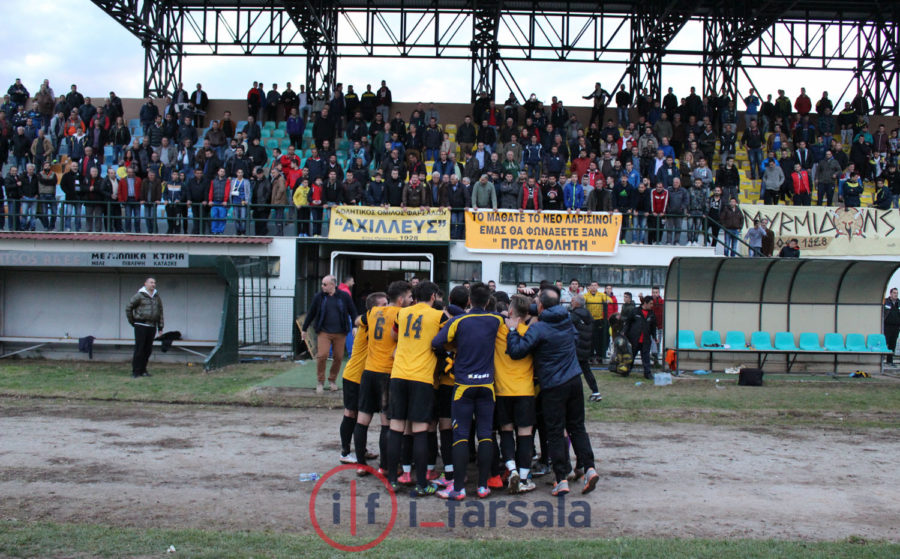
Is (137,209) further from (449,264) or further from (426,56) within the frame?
(426,56)

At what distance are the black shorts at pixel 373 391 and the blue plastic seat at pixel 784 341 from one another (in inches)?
456

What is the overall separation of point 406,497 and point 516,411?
130 cm

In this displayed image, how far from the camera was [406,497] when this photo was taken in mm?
6934

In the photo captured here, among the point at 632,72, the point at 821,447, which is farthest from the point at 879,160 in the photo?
the point at 821,447

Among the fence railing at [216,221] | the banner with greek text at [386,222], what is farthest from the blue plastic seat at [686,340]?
the banner with greek text at [386,222]

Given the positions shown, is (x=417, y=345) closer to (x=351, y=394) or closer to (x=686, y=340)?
(x=351, y=394)

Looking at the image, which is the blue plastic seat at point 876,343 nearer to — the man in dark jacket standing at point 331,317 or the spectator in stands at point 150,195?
the man in dark jacket standing at point 331,317

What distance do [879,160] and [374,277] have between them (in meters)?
17.1

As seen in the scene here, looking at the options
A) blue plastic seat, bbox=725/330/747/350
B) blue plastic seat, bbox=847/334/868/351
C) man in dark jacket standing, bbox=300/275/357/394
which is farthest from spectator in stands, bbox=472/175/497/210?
blue plastic seat, bbox=847/334/868/351

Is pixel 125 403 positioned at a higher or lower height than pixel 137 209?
lower

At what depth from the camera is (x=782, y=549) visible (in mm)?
5438

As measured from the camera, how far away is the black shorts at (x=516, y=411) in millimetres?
7109

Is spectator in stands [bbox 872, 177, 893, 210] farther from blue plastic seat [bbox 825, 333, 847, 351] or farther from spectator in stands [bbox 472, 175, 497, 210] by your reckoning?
spectator in stands [bbox 472, 175, 497, 210]

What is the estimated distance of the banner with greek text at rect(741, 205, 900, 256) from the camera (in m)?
21.1
